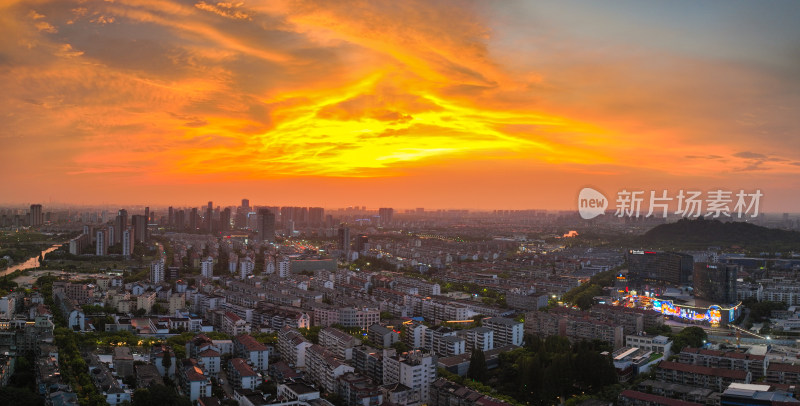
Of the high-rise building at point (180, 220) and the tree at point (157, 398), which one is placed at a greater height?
the high-rise building at point (180, 220)

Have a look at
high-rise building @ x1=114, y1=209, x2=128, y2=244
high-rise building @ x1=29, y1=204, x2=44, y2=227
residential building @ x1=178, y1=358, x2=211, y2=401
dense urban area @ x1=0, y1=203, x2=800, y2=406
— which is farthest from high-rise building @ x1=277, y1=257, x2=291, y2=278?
high-rise building @ x1=29, y1=204, x2=44, y2=227

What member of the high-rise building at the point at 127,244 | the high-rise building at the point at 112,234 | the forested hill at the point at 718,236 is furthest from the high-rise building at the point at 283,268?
the forested hill at the point at 718,236

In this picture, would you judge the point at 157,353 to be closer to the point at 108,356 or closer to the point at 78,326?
the point at 108,356

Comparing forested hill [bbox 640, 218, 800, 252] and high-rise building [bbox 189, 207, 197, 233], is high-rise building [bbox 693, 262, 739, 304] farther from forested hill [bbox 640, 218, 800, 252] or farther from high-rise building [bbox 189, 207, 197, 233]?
high-rise building [bbox 189, 207, 197, 233]

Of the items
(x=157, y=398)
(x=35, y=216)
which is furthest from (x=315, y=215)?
(x=157, y=398)

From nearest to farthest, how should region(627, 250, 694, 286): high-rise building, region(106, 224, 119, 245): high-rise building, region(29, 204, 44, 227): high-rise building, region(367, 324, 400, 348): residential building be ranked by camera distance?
region(367, 324, 400, 348): residential building, region(627, 250, 694, 286): high-rise building, region(106, 224, 119, 245): high-rise building, region(29, 204, 44, 227): high-rise building

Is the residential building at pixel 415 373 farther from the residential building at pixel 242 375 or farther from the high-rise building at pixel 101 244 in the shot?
the high-rise building at pixel 101 244
